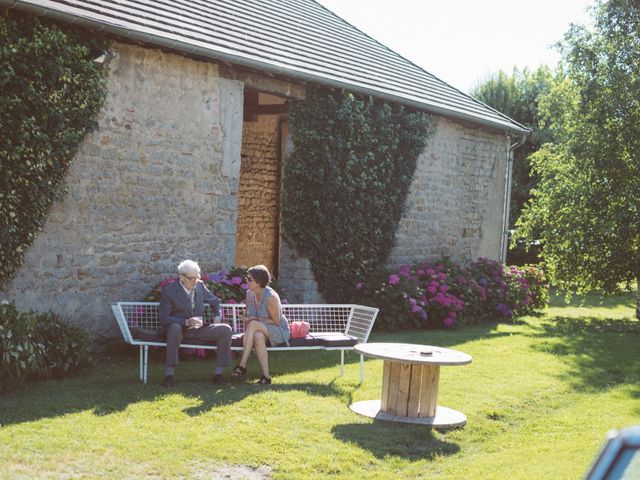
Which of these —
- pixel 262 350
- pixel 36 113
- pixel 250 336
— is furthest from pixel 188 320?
pixel 36 113

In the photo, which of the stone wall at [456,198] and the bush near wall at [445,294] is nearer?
the bush near wall at [445,294]

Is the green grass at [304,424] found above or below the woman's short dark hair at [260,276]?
below

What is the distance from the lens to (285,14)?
1366 cm

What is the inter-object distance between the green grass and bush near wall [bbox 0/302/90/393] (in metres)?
0.17

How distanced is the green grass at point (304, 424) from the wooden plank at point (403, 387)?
0.23m

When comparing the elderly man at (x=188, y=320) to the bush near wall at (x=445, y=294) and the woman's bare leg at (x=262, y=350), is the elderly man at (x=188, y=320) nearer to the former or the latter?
the woman's bare leg at (x=262, y=350)

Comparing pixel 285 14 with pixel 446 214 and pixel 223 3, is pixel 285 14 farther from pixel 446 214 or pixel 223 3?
pixel 446 214

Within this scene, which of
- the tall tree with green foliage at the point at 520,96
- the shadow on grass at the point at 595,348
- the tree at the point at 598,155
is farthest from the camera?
the tall tree with green foliage at the point at 520,96

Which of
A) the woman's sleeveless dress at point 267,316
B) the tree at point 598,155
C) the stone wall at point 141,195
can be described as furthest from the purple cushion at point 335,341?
the tree at point 598,155

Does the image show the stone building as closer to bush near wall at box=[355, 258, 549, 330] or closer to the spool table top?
bush near wall at box=[355, 258, 549, 330]

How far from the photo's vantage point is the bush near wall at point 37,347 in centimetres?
696

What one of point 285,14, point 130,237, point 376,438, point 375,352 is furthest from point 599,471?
point 285,14

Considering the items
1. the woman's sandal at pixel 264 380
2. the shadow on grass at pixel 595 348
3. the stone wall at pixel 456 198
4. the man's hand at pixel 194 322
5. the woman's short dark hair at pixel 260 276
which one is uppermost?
the stone wall at pixel 456 198

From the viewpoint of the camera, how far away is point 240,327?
8.96 meters
